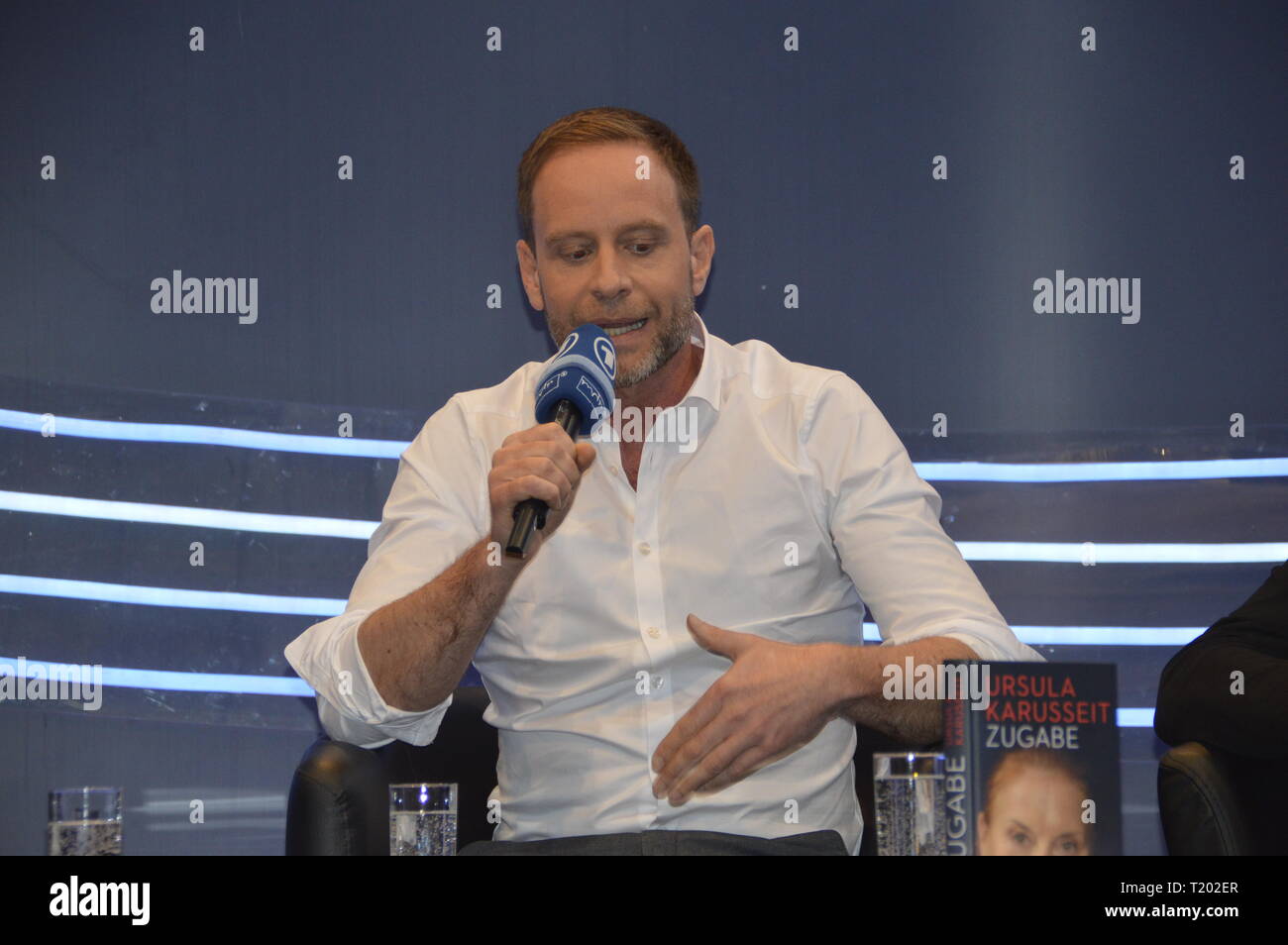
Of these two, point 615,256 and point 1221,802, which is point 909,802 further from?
point 615,256

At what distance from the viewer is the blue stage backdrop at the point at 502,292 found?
2.67m

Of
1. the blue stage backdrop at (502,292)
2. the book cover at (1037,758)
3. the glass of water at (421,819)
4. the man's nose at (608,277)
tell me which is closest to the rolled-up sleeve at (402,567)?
the glass of water at (421,819)

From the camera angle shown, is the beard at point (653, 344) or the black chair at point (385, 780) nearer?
the black chair at point (385, 780)

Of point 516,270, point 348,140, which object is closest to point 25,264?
point 348,140

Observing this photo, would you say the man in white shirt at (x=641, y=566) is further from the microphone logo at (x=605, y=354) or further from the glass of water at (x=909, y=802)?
the microphone logo at (x=605, y=354)

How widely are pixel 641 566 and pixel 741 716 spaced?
504 millimetres

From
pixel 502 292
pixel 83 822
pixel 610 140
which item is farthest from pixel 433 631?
pixel 502 292

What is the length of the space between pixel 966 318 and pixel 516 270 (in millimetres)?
1027

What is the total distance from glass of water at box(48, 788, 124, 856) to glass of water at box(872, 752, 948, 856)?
86cm

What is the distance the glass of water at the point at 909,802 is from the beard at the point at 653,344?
723 mm

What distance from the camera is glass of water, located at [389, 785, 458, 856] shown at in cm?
149

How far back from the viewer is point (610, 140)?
1.92 metres

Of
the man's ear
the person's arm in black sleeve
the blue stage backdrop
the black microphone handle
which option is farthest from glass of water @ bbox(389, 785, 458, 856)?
the blue stage backdrop

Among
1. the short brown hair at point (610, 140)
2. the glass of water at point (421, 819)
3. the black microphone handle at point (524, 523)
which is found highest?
the short brown hair at point (610, 140)
